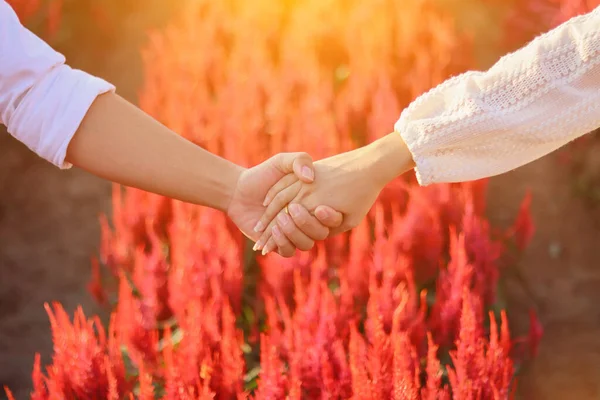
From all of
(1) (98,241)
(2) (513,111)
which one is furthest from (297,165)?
(1) (98,241)

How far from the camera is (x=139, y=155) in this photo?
79.8 inches

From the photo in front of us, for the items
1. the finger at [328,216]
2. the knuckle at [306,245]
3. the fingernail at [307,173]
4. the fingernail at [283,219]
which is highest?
the fingernail at [307,173]

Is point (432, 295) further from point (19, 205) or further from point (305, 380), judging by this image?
point (19, 205)

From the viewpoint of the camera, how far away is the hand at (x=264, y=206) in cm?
211

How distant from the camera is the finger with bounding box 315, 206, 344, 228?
2.10 metres

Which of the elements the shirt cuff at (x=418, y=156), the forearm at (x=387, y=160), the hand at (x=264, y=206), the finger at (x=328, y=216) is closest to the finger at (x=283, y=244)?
the hand at (x=264, y=206)

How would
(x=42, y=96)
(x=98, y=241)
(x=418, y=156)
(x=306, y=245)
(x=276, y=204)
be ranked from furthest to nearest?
(x=98, y=241), (x=276, y=204), (x=306, y=245), (x=418, y=156), (x=42, y=96)

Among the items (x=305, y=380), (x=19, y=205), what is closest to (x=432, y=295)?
(x=305, y=380)

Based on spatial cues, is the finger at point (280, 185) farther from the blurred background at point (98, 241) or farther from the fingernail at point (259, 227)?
the blurred background at point (98, 241)

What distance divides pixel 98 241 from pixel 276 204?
1.23 meters

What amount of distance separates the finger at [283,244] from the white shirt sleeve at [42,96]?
0.61m

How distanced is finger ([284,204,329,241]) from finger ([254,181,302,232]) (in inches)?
3.0

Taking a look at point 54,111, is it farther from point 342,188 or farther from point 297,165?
point 342,188

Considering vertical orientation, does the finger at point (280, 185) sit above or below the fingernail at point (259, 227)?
above
